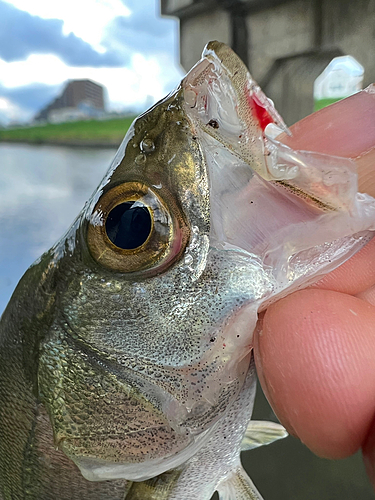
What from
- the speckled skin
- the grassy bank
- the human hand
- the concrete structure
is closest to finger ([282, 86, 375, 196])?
the human hand

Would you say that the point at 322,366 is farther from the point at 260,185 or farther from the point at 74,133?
the point at 74,133

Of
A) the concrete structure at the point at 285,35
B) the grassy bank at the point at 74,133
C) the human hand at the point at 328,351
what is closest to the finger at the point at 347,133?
the human hand at the point at 328,351

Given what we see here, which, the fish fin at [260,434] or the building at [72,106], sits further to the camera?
the building at [72,106]

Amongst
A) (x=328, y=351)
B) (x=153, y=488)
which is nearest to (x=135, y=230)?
(x=328, y=351)

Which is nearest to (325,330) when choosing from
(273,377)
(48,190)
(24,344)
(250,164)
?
(273,377)

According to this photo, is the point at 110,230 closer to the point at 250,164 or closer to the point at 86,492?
the point at 250,164

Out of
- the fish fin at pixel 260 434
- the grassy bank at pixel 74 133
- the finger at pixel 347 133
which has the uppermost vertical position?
the grassy bank at pixel 74 133

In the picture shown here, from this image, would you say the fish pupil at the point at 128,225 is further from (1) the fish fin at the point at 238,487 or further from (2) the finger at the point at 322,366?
(1) the fish fin at the point at 238,487
